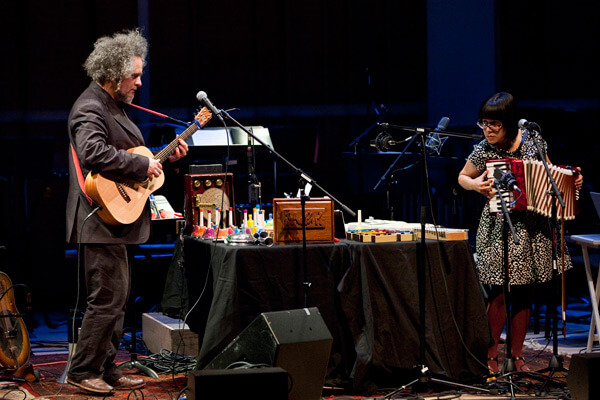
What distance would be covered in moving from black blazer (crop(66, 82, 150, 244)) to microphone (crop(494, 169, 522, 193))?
6.88 feet

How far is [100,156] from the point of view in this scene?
15.7 feet

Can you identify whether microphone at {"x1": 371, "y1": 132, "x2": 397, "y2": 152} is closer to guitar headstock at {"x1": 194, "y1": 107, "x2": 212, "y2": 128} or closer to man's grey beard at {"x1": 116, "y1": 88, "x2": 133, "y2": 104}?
guitar headstock at {"x1": 194, "y1": 107, "x2": 212, "y2": 128}

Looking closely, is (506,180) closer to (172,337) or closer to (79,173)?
(172,337)

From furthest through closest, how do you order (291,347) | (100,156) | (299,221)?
(299,221) < (100,156) < (291,347)

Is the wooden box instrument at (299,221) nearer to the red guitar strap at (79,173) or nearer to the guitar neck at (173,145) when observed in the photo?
the guitar neck at (173,145)

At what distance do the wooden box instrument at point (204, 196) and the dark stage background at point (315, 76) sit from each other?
7.35 feet

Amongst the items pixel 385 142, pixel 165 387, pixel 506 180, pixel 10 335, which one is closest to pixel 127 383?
pixel 165 387

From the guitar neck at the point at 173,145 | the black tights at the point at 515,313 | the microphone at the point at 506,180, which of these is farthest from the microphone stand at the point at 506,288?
the guitar neck at the point at 173,145

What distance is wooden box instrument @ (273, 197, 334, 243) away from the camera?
4996 mm

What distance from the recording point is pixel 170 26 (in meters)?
9.17

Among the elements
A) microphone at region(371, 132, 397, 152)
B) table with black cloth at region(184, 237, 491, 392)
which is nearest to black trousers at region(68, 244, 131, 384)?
table with black cloth at region(184, 237, 491, 392)

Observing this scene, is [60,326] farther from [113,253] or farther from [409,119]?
[409,119]

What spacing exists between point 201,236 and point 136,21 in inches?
173

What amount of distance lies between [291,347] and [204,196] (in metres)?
1.53
